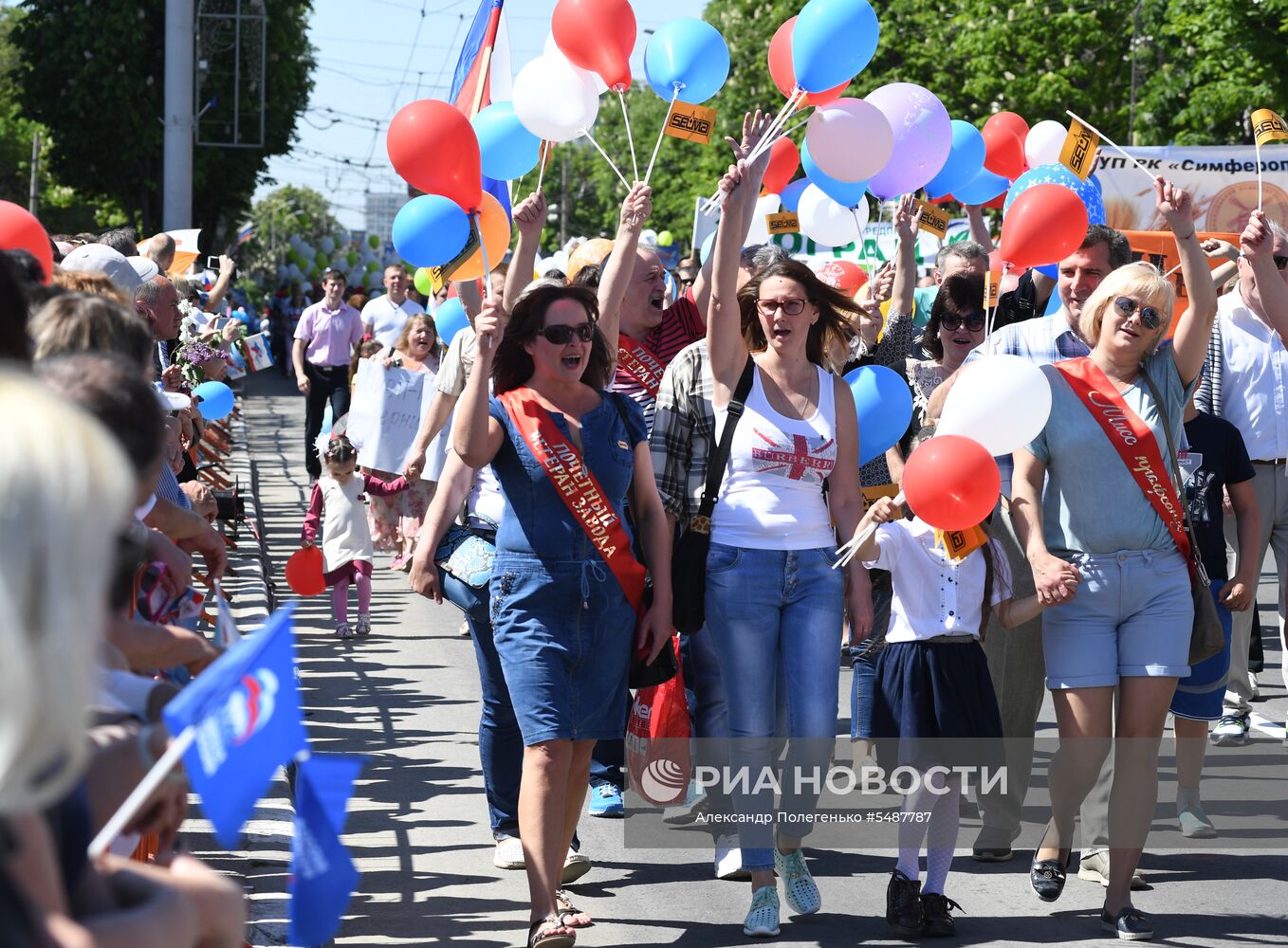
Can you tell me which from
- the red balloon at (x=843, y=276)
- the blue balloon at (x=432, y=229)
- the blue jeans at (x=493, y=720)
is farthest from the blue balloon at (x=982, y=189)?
the blue jeans at (x=493, y=720)

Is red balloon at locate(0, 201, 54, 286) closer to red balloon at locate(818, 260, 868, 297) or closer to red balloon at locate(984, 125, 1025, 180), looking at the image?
red balloon at locate(818, 260, 868, 297)

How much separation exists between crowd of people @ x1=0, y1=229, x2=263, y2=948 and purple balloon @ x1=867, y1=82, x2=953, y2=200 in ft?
16.6

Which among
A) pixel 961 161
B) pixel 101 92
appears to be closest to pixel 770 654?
pixel 961 161

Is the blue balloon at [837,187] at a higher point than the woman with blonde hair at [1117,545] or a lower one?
higher

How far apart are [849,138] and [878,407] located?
1.44 m

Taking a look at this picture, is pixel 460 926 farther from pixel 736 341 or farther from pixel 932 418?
pixel 932 418

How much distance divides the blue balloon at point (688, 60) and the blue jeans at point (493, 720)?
8.98ft

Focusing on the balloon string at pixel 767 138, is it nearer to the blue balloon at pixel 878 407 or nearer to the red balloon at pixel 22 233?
the blue balloon at pixel 878 407

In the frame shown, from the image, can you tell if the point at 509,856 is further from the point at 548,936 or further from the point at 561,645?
the point at 561,645

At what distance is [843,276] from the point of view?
9.45 m

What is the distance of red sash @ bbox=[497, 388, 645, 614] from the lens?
541 centimetres

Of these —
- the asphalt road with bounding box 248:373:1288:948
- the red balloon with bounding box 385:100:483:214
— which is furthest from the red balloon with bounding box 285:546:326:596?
the red balloon with bounding box 385:100:483:214

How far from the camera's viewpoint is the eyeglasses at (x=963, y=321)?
22.9ft

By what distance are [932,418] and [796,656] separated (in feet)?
4.54
